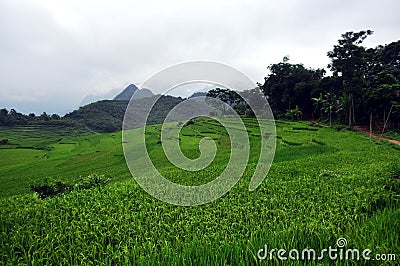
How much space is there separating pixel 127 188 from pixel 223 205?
2382mm

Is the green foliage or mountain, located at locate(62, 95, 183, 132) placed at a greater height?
mountain, located at locate(62, 95, 183, 132)

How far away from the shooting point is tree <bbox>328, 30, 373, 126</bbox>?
2023 centimetres

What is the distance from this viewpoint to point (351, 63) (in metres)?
20.6

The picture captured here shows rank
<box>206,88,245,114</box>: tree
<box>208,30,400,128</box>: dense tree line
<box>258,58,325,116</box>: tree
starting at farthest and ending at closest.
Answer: <box>206,88,245,114</box>: tree, <box>258,58,325,116</box>: tree, <box>208,30,400,128</box>: dense tree line

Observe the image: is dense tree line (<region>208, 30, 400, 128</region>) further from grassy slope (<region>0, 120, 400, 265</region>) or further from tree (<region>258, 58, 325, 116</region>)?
grassy slope (<region>0, 120, 400, 265</region>)

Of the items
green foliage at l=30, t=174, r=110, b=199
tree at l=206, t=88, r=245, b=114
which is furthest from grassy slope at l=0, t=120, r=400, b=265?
tree at l=206, t=88, r=245, b=114

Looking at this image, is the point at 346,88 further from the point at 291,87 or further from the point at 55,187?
the point at 55,187

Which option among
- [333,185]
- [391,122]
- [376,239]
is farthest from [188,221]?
[391,122]

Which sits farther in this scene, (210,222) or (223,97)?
(223,97)

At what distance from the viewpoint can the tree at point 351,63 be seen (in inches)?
797

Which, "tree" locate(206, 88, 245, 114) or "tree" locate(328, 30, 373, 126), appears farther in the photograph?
"tree" locate(206, 88, 245, 114)

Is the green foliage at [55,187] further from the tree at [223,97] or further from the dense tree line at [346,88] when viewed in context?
the tree at [223,97]

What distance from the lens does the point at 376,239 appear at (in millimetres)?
2818

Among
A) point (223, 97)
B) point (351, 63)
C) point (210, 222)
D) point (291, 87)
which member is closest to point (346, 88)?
point (351, 63)
